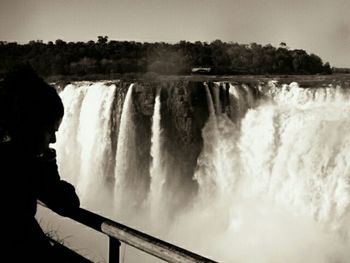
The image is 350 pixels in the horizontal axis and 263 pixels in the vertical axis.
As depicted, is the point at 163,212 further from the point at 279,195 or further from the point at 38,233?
the point at 38,233

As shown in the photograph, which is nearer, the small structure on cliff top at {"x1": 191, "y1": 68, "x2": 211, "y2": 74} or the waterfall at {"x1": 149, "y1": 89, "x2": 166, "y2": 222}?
the waterfall at {"x1": 149, "y1": 89, "x2": 166, "y2": 222}

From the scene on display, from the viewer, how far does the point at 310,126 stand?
16.3 meters

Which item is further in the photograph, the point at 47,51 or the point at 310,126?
the point at 47,51

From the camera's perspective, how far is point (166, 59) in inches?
1816

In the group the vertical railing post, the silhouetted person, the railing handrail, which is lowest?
the vertical railing post

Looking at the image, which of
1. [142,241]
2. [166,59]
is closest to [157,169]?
[142,241]

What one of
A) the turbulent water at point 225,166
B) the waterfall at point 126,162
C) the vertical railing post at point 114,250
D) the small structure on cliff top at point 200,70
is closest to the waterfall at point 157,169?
the turbulent water at point 225,166

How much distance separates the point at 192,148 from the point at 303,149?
4.78 m

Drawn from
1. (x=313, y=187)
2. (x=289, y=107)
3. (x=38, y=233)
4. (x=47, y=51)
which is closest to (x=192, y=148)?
(x=289, y=107)

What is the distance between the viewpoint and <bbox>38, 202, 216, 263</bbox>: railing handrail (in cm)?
198

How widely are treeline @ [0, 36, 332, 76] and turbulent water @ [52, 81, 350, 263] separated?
20184mm

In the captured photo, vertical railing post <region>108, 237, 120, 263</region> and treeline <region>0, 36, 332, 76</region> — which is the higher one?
treeline <region>0, 36, 332, 76</region>

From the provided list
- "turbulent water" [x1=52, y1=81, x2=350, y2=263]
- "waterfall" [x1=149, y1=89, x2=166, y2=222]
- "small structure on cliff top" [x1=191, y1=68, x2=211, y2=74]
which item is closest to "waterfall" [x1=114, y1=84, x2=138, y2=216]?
"turbulent water" [x1=52, y1=81, x2=350, y2=263]

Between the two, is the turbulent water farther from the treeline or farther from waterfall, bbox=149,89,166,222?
the treeline
